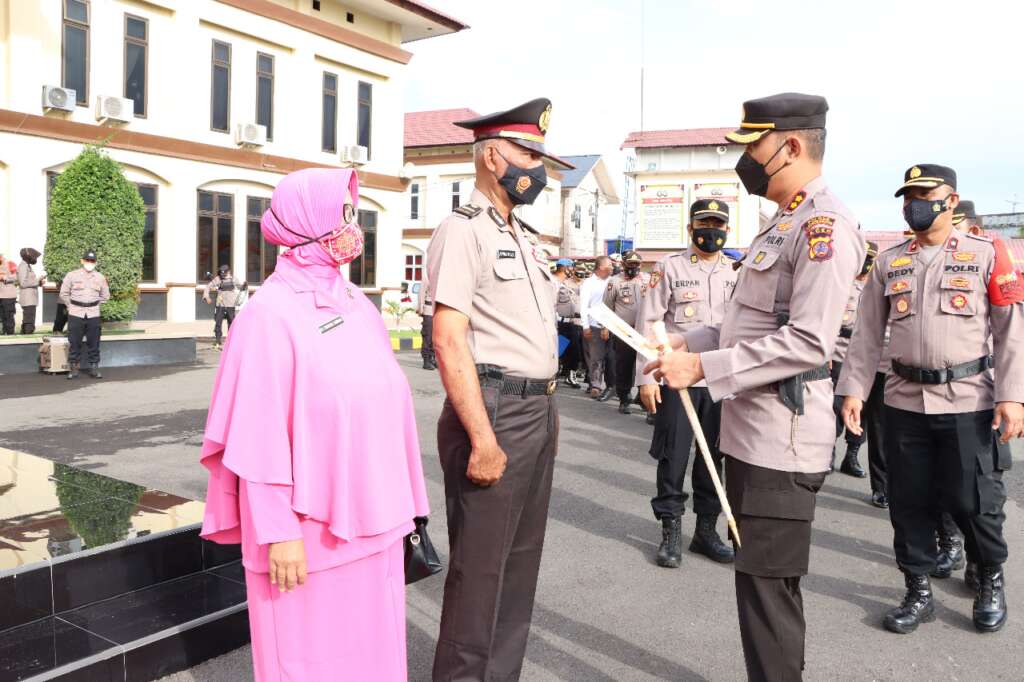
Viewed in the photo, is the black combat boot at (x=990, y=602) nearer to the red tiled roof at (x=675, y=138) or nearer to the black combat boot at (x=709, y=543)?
the black combat boot at (x=709, y=543)

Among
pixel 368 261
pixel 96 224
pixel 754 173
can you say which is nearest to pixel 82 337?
pixel 96 224

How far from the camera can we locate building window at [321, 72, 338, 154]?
24656 mm

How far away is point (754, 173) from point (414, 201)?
123 ft

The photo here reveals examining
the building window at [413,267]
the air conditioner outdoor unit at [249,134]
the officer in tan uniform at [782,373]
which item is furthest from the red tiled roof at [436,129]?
the officer in tan uniform at [782,373]

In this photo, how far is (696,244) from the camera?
18.3 feet

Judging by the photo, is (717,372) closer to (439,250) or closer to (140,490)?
(439,250)

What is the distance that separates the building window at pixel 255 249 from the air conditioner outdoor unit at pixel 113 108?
14.4 feet

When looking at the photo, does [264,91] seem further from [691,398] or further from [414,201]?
[691,398]

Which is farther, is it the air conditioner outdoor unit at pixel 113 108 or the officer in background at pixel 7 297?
the air conditioner outdoor unit at pixel 113 108

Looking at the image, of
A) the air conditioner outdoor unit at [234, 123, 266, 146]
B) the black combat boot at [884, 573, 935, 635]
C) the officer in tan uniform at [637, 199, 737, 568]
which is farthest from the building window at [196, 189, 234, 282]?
the black combat boot at [884, 573, 935, 635]

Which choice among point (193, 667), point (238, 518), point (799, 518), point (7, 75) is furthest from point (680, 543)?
point (7, 75)

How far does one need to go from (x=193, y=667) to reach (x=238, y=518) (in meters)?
1.34

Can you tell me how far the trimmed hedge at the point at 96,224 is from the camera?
13.3m

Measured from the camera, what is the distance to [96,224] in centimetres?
1336
